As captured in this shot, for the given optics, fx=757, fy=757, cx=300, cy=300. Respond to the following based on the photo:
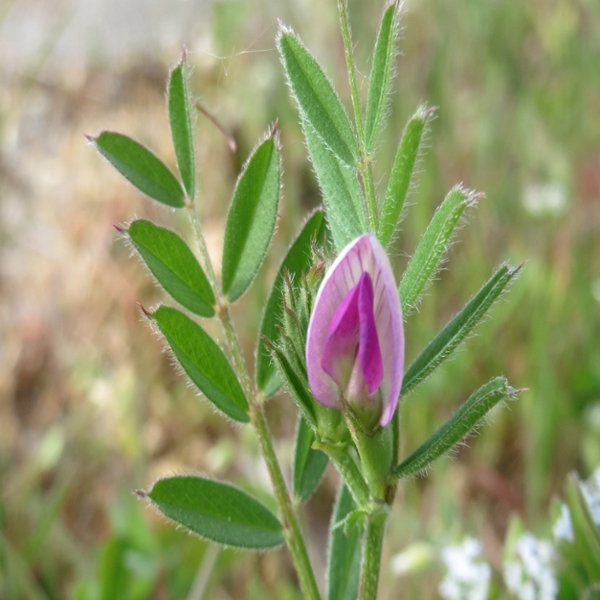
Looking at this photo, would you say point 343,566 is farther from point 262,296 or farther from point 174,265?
point 262,296

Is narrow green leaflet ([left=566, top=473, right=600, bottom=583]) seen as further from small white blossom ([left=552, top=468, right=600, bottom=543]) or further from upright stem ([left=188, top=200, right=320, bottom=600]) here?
upright stem ([left=188, top=200, right=320, bottom=600])

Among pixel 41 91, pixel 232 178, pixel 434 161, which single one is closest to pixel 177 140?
pixel 434 161

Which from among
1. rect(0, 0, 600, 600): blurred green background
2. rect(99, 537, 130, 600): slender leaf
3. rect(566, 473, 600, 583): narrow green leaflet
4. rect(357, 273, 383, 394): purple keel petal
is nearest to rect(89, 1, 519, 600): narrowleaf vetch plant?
rect(357, 273, 383, 394): purple keel petal

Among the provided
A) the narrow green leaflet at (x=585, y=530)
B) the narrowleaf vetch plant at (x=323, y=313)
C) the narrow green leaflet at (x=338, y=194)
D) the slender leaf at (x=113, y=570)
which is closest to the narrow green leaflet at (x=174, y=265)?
the narrowleaf vetch plant at (x=323, y=313)

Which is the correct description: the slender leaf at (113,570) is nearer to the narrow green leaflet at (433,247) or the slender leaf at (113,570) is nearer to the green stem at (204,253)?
the green stem at (204,253)

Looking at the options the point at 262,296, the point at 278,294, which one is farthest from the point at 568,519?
the point at 262,296

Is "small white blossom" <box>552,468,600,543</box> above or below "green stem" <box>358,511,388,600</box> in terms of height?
above
